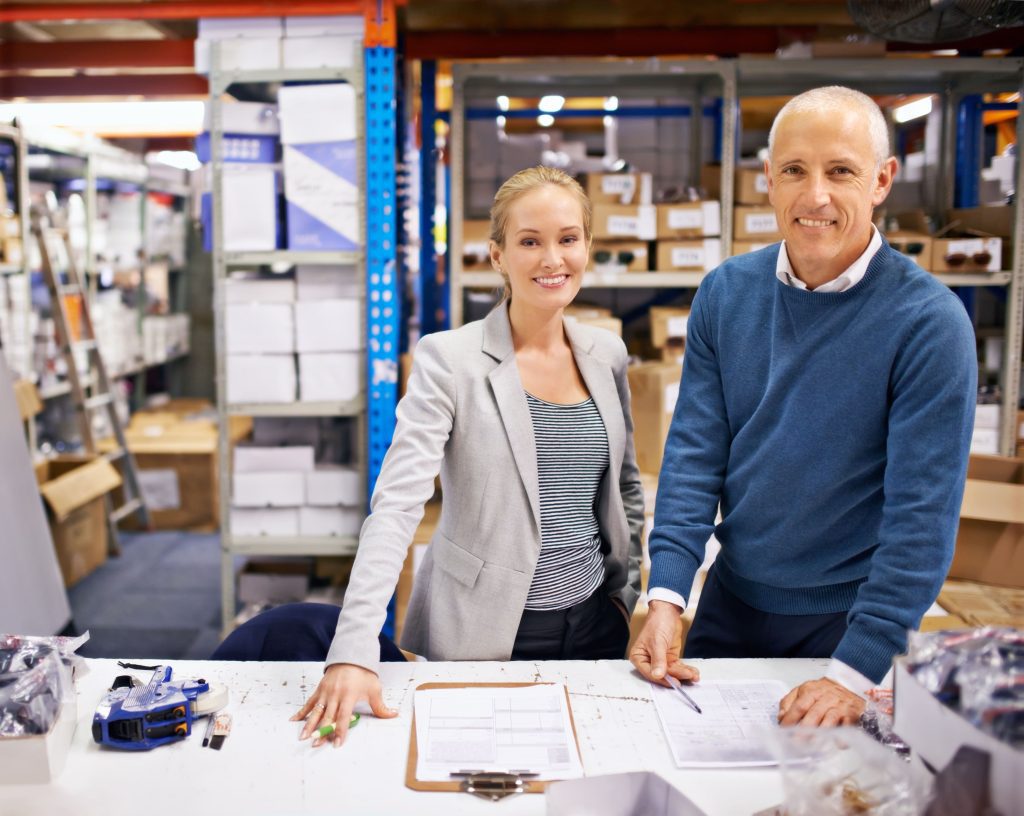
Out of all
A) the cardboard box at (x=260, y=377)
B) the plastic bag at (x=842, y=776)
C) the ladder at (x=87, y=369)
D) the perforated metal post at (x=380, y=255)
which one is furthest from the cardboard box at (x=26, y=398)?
the plastic bag at (x=842, y=776)

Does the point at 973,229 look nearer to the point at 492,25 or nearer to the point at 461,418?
the point at 492,25

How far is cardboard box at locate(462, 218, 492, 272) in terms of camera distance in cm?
338

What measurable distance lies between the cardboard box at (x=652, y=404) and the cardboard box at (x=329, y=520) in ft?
3.57

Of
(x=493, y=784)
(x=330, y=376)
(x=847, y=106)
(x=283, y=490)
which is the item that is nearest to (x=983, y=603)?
(x=847, y=106)

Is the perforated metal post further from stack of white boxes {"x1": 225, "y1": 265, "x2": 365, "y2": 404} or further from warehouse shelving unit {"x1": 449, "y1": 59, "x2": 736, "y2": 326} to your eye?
warehouse shelving unit {"x1": 449, "y1": 59, "x2": 736, "y2": 326}

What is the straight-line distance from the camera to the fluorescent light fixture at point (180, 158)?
789 cm

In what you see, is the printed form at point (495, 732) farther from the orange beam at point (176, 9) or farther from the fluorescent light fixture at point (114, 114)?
the fluorescent light fixture at point (114, 114)

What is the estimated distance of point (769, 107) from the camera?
14.3ft

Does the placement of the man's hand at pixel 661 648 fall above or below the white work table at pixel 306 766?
above

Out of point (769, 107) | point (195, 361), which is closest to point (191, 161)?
point (195, 361)

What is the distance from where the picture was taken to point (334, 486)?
3363 millimetres

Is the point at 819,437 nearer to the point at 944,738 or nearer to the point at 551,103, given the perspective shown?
the point at 944,738

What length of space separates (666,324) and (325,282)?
51.0 inches

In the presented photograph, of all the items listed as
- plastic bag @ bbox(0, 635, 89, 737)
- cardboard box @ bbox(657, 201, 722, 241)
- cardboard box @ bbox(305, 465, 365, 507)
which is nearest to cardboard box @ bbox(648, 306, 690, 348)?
cardboard box @ bbox(657, 201, 722, 241)
